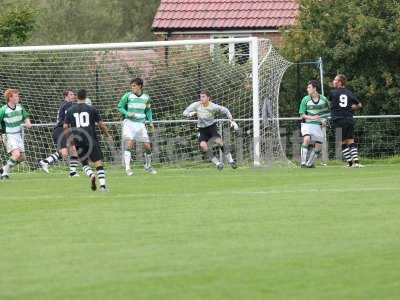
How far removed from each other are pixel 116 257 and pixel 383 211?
4722mm

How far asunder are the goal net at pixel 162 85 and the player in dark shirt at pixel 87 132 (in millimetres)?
8044

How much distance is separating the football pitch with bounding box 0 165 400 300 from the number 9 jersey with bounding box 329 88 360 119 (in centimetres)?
695

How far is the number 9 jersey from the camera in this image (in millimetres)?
27797

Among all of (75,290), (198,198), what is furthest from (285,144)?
(75,290)

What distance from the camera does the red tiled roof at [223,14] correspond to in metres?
40.4

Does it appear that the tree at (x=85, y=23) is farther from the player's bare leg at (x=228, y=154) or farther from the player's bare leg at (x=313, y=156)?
the player's bare leg at (x=313, y=156)

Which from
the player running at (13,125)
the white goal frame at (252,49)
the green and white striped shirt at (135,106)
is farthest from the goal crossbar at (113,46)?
the player running at (13,125)

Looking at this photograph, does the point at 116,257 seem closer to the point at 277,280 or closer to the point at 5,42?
the point at 277,280

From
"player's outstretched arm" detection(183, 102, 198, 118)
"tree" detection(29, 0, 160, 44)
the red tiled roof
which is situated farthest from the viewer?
"tree" detection(29, 0, 160, 44)

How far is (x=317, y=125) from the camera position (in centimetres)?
2819

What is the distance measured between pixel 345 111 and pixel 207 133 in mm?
3005

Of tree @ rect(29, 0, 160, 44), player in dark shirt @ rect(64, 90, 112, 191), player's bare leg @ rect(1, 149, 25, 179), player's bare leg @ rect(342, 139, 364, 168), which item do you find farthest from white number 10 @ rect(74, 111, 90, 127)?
tree @ rect(29, 0, 160, 44)

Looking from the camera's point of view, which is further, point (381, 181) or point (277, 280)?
point (381, 181)

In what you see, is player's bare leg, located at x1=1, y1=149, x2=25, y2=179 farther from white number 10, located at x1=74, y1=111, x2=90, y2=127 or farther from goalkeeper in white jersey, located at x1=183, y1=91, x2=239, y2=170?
white number 10, located at x1=74, y1=111, x2=90, y2=127
